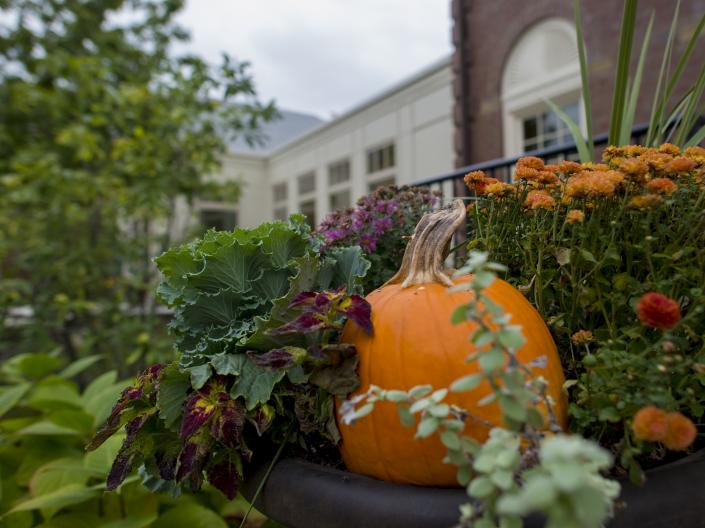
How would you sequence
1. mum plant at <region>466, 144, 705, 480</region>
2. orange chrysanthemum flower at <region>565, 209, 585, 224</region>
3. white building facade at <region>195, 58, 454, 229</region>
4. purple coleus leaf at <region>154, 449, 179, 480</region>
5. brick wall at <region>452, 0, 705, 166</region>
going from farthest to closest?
white building facade at <region>195, 58, 454, 229</region>, brick wall at <region>452, 0, 705, 166</region>, purple coleus leaf at <region>154, 449, 179, 480</region>, orange chrysanthemum flower at <region>565, 209, 585, 224</region>, mum plant at <region>466, 144, 705, 480</region>

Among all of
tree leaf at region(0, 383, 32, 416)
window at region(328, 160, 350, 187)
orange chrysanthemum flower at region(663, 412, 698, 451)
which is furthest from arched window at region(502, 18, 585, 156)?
orange chrysanthemum flower at region(663, 412, 698, 451)

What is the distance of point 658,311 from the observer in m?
0.58

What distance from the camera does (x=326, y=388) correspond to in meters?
0.83

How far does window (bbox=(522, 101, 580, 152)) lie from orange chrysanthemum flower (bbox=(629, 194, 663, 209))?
16.7ft

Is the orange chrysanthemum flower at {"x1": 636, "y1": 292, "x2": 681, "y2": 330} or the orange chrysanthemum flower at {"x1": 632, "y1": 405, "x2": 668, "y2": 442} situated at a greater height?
the orange chrysanthemum flower at {"x1": 636, "y1": 292, "x2": 681, "y2": 330}

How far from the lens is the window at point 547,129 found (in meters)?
5.48

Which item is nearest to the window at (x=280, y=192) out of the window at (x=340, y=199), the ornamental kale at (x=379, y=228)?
the window at (x=340, y=199)

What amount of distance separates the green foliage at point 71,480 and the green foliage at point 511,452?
0.93m

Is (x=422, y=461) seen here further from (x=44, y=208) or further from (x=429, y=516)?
(x=44, y=208)

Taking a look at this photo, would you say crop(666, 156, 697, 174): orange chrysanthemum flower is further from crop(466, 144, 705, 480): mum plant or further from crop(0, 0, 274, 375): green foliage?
crop(0, 0, 274, 375): green foliage

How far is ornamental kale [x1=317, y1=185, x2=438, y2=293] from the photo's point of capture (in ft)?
4.39

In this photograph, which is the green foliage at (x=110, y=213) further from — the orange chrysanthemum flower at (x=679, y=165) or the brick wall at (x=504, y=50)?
the brick wall at (x=504, y=50)

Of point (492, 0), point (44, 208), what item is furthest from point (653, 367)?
point (492, 0)

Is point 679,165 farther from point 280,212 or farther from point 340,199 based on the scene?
point 280,212
